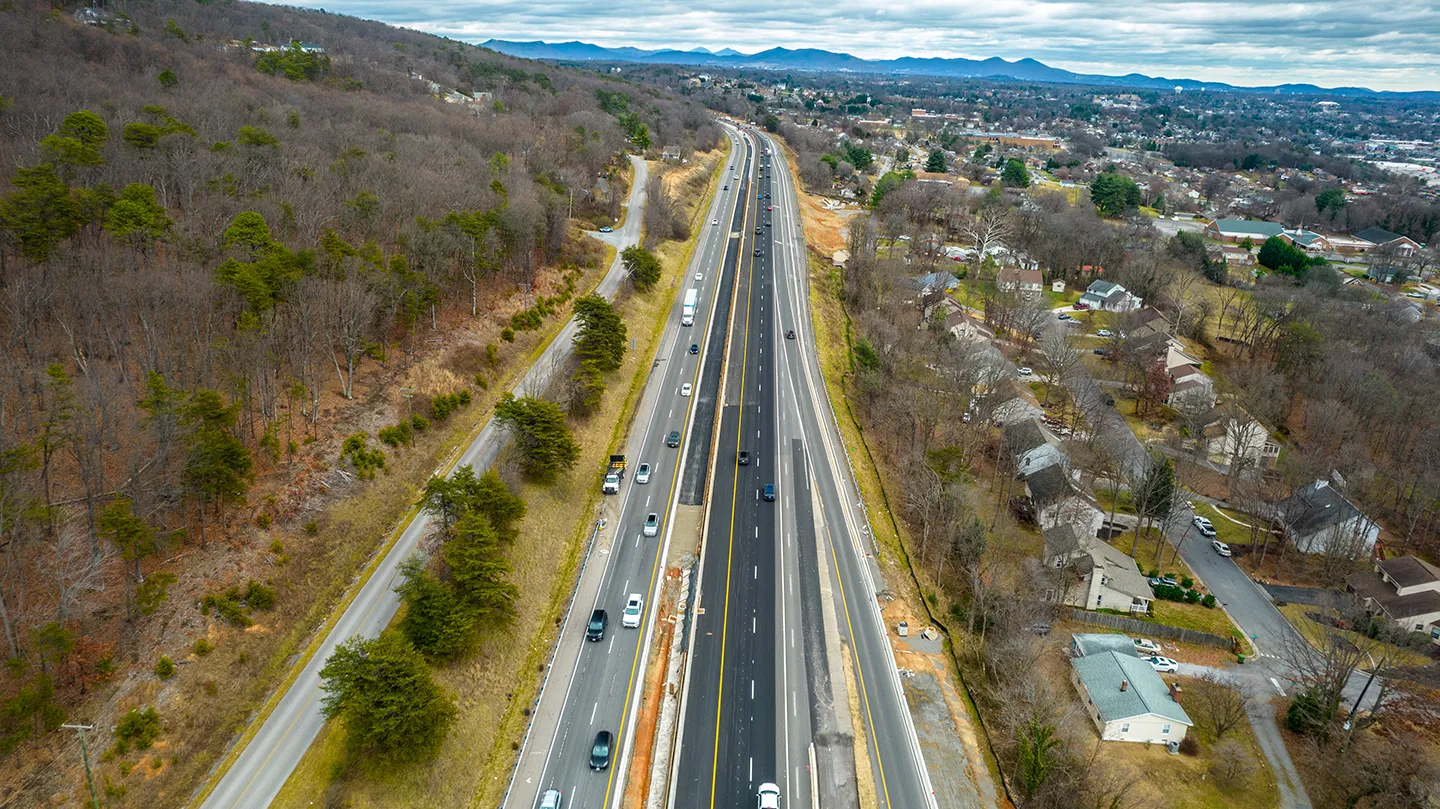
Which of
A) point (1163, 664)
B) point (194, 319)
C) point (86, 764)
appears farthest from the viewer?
point (1163, 664)

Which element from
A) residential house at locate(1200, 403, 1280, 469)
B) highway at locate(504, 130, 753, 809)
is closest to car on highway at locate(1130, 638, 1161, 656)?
residential house at locate(1200, 403, 1280, 469)

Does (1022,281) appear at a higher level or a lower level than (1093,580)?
higher

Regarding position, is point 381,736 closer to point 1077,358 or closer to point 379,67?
point 1077,358

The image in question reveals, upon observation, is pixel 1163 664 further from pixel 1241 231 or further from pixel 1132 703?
pixel 1241 231

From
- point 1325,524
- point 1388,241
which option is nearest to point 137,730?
point 1325,524

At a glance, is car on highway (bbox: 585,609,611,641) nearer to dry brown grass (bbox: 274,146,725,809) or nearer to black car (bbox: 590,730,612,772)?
dry brown grass (bbox: 274,146,725,809)

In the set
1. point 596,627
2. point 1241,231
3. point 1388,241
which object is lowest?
point 596,627

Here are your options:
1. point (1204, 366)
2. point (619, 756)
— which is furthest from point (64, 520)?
point (1204, 366)

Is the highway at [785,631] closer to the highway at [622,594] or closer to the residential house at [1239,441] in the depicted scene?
the highway at [622,594]
